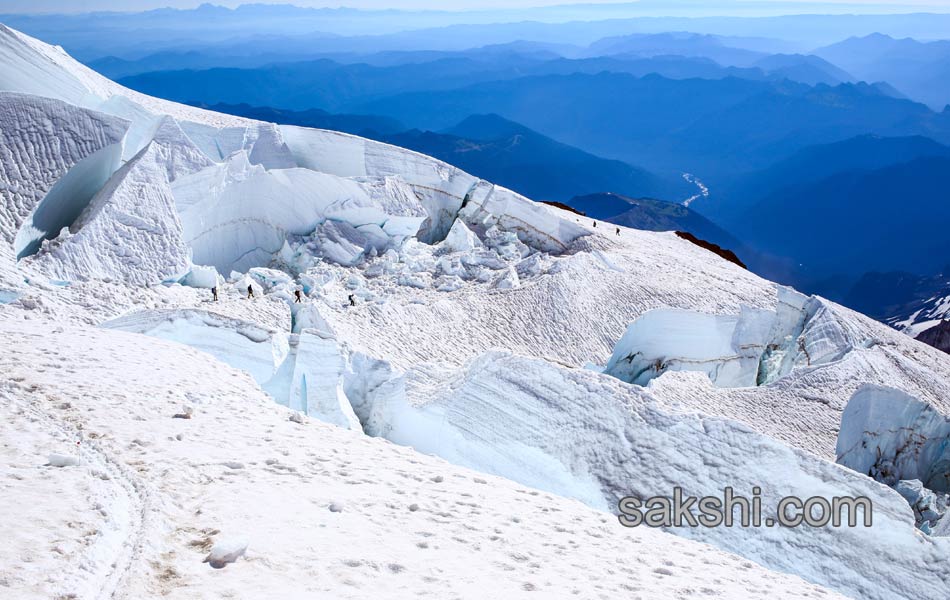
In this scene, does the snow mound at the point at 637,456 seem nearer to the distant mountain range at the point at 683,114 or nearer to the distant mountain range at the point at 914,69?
the distant mountain range at the point at 683,114

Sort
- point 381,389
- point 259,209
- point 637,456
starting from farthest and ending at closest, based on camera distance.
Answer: point 259,209 → point 381,389 → point 637,456

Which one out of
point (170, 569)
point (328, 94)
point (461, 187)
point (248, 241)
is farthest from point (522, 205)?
point (328, 94)

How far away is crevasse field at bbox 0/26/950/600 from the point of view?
3902mm

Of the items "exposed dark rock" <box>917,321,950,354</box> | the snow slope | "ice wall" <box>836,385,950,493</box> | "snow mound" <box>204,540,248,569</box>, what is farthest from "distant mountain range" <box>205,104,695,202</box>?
"snow mound" <box>204,540,248,569</box>

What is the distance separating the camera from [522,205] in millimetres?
15125

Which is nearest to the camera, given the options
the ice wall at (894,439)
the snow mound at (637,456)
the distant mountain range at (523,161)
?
the snow mound at (637,456)

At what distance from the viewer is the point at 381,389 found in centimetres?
780

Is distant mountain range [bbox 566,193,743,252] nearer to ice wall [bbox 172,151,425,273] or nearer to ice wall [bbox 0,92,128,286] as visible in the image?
ice wall [bbox 172,151,425,273]

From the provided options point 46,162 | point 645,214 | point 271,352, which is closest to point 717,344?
point 271,352

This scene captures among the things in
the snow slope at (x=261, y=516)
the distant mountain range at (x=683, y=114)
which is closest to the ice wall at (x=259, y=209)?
the snow slope at (x=261, y=516)

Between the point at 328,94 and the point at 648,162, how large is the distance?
2814 inches

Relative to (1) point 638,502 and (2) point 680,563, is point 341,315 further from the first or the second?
(2) point 680,563

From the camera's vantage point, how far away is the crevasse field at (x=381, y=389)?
12.8ft

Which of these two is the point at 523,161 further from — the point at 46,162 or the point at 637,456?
the point at 637,456
